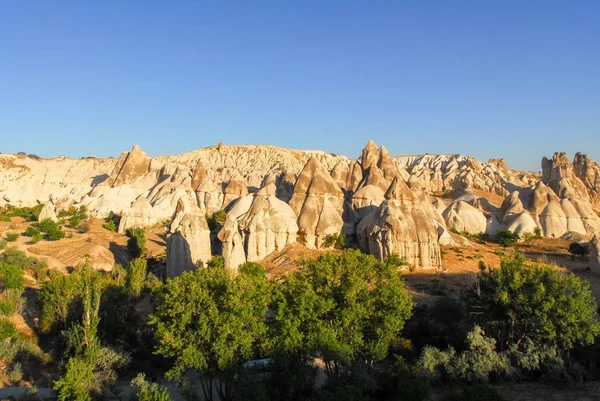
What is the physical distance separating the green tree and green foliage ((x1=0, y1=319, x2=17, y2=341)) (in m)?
7.52

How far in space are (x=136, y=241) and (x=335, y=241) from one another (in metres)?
13.8

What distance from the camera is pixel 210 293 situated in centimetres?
1315

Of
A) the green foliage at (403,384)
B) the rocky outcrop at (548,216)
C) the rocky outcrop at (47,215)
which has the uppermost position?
the rocky outcrop at (47,215)

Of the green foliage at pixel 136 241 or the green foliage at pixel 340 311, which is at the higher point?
the green foliage at pixel 136 241

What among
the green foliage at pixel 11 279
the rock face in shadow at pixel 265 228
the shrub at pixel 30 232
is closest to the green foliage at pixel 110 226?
the shrub at pixel 30 232

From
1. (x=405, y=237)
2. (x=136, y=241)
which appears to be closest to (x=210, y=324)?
(x=405, y=237)

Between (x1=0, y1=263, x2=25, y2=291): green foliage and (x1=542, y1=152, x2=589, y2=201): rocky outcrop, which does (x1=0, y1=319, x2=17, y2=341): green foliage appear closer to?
(x1=0, y1=263, x2=25, y2=291): green foliage

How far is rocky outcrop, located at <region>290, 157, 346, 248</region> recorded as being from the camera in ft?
102

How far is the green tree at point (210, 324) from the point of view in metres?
12.2

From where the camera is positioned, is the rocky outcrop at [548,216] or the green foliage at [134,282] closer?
the green foliage at [134,282]

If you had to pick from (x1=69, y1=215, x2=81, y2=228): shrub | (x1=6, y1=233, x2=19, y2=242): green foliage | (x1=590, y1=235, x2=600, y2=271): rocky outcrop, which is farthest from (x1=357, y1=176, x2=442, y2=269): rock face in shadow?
(x1=6, y1=233, x2=19, y2=242): green foliage

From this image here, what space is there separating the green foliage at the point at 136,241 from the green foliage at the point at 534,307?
Answer: 879 inches

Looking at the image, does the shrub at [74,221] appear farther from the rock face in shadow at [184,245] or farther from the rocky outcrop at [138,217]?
the rock face in shadow at [184,245]

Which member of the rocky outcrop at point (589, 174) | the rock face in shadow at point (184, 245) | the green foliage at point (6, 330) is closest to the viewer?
the green foliage at point (6, 330)
